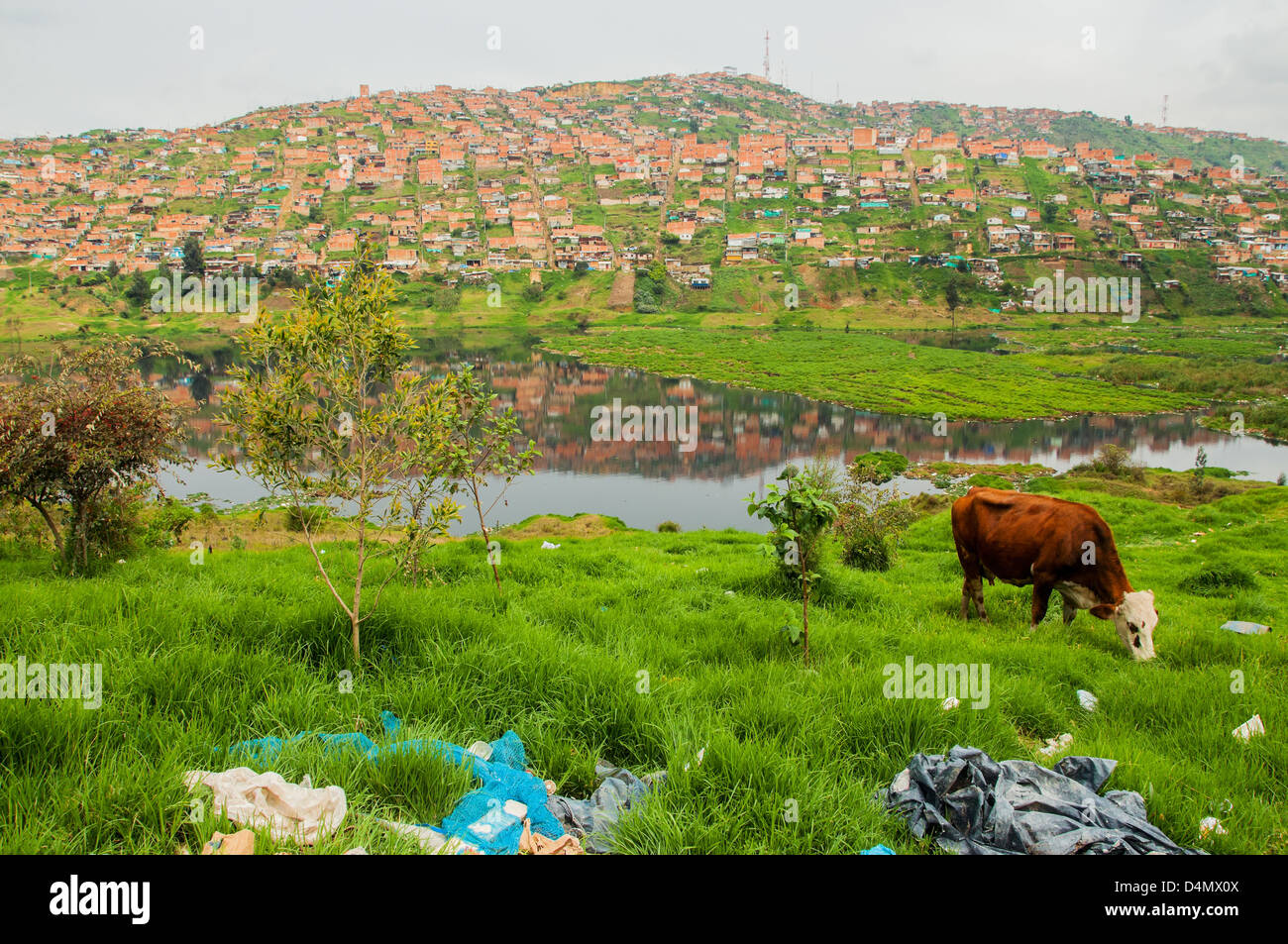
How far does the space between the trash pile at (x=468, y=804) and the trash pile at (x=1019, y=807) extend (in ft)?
4.94

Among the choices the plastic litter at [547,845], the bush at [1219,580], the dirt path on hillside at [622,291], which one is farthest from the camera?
the dirt path on hillside at [622,291]

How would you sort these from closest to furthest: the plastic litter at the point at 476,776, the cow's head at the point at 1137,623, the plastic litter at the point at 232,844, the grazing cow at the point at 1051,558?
1. the plastic litter at the point at 232,844
2. the plastic litter at the point at 476,776
3. the cow's head at the point at 1137,623
4. the grazing cow at the point at 1051,558

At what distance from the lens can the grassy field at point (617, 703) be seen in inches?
144

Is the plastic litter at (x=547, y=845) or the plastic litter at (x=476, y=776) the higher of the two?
the plastic litter at (x=476, y=776)

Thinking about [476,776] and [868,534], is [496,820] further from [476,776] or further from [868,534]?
[868,534]

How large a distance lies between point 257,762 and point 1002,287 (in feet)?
384

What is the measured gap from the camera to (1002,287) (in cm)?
10300

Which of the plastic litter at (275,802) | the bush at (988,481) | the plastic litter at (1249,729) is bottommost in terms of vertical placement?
the bush at (988,481)

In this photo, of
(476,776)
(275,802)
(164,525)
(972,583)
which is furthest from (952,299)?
(275,802)

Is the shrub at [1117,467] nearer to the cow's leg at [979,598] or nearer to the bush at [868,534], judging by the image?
the bush at [868,534]

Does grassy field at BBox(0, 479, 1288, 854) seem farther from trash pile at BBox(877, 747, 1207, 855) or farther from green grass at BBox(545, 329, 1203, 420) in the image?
green grass at BBox(545, 329, 1203, 420)

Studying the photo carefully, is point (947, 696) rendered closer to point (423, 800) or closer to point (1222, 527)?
point (423, 800)

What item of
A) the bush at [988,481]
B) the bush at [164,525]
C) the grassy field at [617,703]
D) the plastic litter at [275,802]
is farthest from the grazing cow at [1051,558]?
the bush at [988,481]
